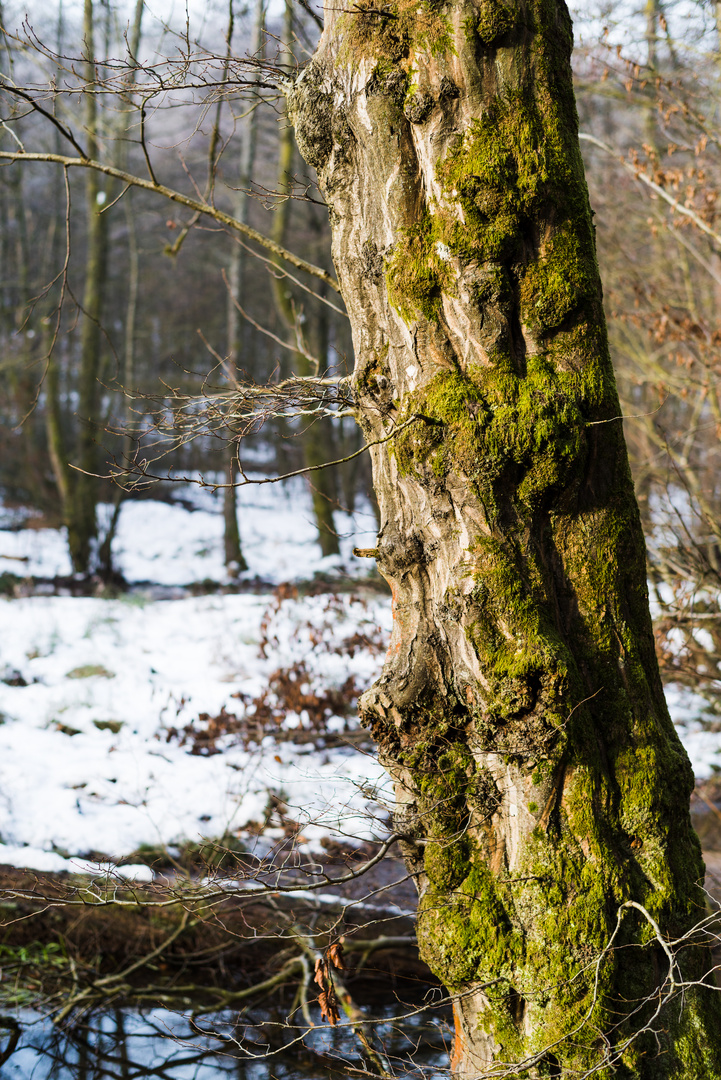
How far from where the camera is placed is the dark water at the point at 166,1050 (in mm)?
4227

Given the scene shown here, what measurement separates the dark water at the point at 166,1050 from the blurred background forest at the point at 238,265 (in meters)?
2.91

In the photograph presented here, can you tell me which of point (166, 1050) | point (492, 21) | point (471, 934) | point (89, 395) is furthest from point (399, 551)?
point (89, 395)

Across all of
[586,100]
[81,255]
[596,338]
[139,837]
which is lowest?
[139,837]

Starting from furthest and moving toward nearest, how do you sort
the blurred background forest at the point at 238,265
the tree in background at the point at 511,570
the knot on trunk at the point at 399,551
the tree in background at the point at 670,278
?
the tree in background at the point at 670,278
the blurred background forest at the point at 238,265
the knot on trunk at the point at 399,551
the tree in background at the point at 511,570

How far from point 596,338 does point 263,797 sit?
4.67 m

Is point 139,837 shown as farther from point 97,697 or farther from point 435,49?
point 435,49

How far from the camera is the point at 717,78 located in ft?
20.5

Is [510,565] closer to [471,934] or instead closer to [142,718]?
[471,934]

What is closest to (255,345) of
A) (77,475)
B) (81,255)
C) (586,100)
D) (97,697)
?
(81,255)

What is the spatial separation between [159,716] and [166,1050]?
3007mm

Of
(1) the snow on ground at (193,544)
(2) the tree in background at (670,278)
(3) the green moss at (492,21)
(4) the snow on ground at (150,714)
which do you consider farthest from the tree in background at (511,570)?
(1) the snow on ground at (193,544)

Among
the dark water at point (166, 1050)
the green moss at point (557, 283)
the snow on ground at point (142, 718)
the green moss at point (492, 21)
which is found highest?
the green moss at point (492, 21)

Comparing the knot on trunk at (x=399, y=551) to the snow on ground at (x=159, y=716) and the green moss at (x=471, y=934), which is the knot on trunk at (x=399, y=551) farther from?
the snow on ground at (x=159, y=716)

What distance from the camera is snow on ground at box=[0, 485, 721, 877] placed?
18.3 feet
